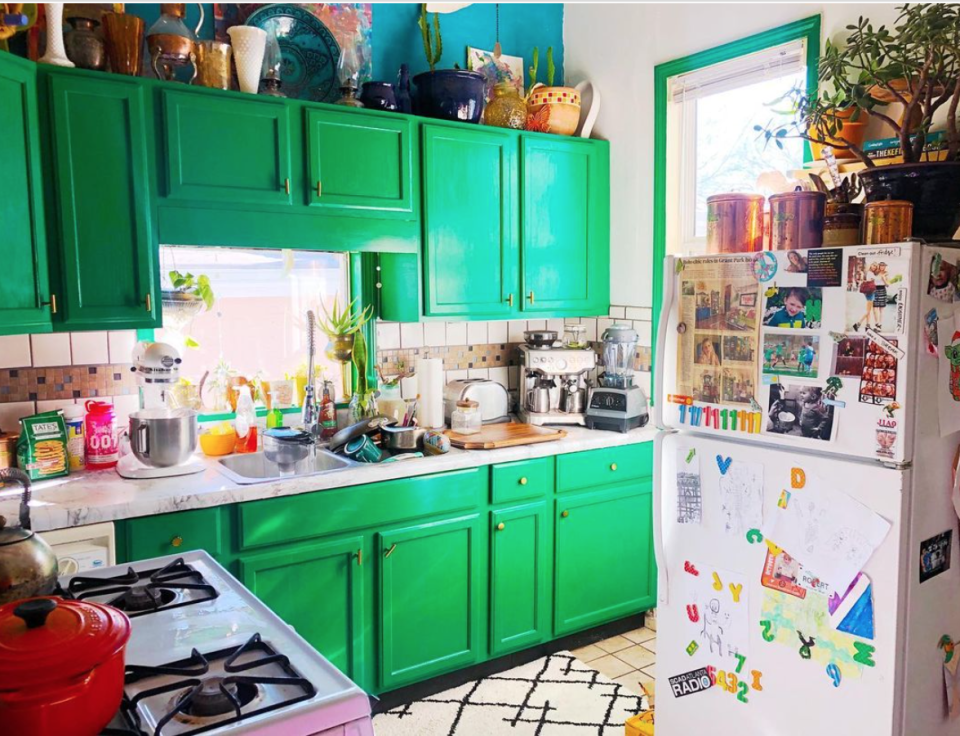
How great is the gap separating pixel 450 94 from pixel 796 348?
188 cm

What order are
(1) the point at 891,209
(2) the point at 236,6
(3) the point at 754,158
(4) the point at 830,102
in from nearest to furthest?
(1) the point at 891,209 → (4) the point at 830,102 → (2) the point at 236,6 → (3) the point at 754,158

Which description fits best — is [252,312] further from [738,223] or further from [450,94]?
[738,223]

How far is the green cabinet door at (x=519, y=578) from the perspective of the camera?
Result: 3.10 m

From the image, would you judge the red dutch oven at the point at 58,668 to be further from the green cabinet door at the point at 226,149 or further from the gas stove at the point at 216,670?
the green cabinet door at the point at 226,149

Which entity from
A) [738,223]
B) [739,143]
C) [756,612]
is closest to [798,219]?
[738,223]

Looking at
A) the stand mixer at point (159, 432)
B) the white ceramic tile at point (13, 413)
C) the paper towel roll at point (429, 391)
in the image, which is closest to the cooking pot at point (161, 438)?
the stand mixer at point (159, 432)

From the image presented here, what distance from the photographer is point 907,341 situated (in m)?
1.84

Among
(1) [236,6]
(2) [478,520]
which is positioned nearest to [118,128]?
(1) [236,6]

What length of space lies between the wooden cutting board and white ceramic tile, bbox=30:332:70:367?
144cm

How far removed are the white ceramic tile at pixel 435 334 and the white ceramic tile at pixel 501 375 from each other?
12.3 inches

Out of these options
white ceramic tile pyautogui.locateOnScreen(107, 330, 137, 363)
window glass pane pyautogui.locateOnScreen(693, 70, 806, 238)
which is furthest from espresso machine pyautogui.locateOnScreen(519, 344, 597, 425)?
white ceramic tile pyautogui.locateOnScreen(107, 330, 137, 363)

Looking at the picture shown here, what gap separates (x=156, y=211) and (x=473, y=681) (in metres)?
2.11

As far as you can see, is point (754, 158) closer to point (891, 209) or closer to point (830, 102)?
point (830, 102)

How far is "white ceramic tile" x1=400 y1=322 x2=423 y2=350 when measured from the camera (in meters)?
3.52
